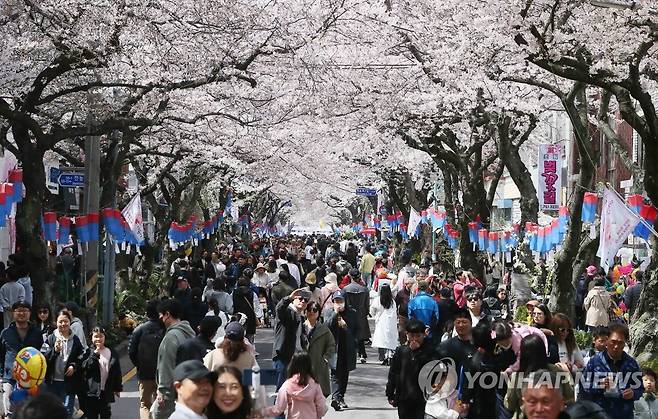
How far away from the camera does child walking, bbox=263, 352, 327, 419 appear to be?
8.98m

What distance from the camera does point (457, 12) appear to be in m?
16.7

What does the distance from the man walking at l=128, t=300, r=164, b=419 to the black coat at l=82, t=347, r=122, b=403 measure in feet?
1.08

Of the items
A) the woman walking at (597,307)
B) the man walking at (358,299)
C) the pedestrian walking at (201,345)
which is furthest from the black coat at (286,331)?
the woman walking at (597,307)

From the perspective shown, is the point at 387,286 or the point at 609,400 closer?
the point at 609,400

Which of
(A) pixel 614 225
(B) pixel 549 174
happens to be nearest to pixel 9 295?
(A) pixel 614 225

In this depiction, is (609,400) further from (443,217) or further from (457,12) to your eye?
(443,217)

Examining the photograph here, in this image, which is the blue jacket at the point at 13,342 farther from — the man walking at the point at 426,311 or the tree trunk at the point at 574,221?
the tree trunk at the point at 574,221

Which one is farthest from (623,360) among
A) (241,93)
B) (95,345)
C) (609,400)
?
(241,93)

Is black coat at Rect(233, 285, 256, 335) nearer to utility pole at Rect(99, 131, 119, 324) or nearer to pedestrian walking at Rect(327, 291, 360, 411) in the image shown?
pedestrian walking at Rect(327, 291, 360, 411)

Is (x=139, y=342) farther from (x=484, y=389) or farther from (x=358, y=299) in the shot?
(x=358, y=299)

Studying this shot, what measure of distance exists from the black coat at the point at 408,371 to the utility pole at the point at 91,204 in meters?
10.7

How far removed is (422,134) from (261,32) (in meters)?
11.4

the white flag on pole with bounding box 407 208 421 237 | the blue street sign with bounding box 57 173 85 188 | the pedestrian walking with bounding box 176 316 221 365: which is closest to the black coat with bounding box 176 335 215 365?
the pedestrian walking with bounding box 176 316 221 365

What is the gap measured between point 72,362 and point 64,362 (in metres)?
0.09
